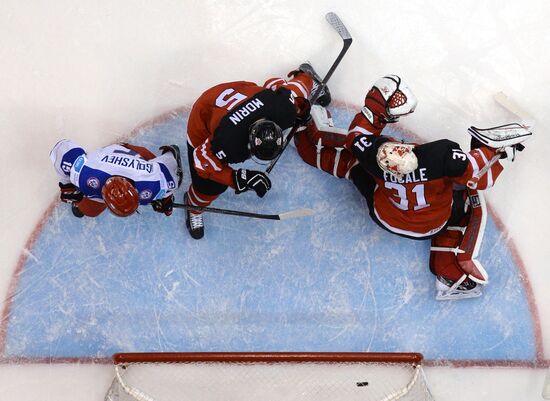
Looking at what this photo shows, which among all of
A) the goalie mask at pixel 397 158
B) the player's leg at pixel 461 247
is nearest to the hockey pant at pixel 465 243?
the player's leg at pixel 461 247

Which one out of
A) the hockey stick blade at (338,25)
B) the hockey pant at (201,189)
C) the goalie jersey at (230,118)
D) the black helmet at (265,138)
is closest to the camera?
the black helmet at (265,138)

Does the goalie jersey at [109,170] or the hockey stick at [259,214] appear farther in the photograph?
the hockey stick at [259,214]

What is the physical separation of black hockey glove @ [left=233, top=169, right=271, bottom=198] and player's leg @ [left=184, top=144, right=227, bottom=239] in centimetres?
22

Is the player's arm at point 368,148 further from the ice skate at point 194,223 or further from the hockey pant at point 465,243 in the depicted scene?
the ice skate at point 194,223

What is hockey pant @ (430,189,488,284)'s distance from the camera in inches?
116

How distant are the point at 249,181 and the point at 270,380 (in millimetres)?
1099

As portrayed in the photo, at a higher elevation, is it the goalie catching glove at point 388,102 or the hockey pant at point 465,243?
the goalie catching glove at point 388,102

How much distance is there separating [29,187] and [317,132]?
1499 millimetres

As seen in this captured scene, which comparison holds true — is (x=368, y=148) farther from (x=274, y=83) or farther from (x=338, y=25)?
(x=338, y=25)

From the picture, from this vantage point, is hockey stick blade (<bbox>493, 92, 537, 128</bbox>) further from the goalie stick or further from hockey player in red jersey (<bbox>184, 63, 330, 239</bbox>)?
hockey player in red jersey (<bbox>184, 63, 330, 239</bbox>)

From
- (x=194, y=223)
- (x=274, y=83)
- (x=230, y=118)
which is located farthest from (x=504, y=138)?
(x=194, y=223)

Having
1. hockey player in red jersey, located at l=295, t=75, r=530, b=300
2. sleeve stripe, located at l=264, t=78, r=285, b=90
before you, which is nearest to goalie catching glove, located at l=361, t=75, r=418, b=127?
hockey player in red jersey, located at l=295, t=75, r=530, b=300

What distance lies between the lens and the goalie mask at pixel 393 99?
2.58 m

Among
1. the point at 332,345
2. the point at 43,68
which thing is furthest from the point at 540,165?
the point at 43,68
